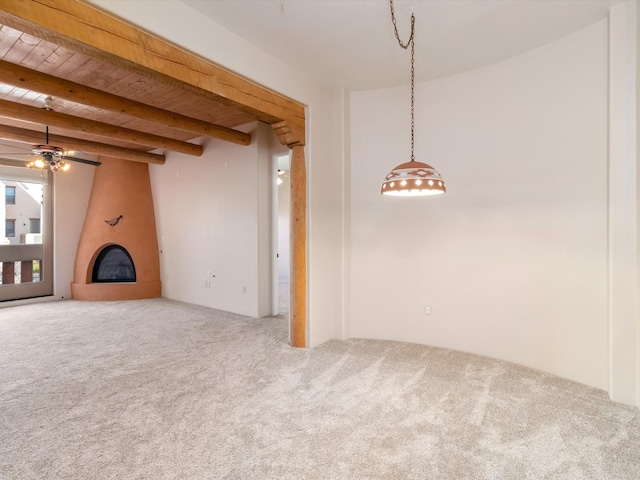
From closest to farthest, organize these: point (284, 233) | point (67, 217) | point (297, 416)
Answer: point (297, 416), point (67, 217), point (284, 233)

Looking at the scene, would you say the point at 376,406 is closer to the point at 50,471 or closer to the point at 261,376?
the point at 261,376

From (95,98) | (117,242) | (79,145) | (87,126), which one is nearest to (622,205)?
(95,98)

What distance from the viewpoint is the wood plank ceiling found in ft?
9.91

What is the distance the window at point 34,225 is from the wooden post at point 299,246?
6.10 m

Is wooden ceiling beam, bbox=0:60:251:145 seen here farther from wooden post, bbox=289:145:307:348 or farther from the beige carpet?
the beige carpet

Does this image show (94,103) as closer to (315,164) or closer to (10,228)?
(315,164)

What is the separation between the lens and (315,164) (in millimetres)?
3797

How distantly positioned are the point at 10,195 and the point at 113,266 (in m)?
2.24

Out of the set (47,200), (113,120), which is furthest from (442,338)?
(47,200)

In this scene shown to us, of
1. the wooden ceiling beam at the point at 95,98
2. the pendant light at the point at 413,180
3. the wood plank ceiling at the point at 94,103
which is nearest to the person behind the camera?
the pendant light at the point at 413,180

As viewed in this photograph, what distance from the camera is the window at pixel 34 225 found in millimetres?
6586

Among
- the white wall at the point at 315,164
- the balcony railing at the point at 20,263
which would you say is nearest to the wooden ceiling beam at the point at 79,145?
the balcony railing at the point at 20,263

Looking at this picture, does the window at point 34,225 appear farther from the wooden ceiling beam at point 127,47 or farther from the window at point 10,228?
the wooden ceiling beam at point 127,47

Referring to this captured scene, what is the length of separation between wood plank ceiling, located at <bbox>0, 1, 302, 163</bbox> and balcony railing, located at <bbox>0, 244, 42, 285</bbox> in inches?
99.0
